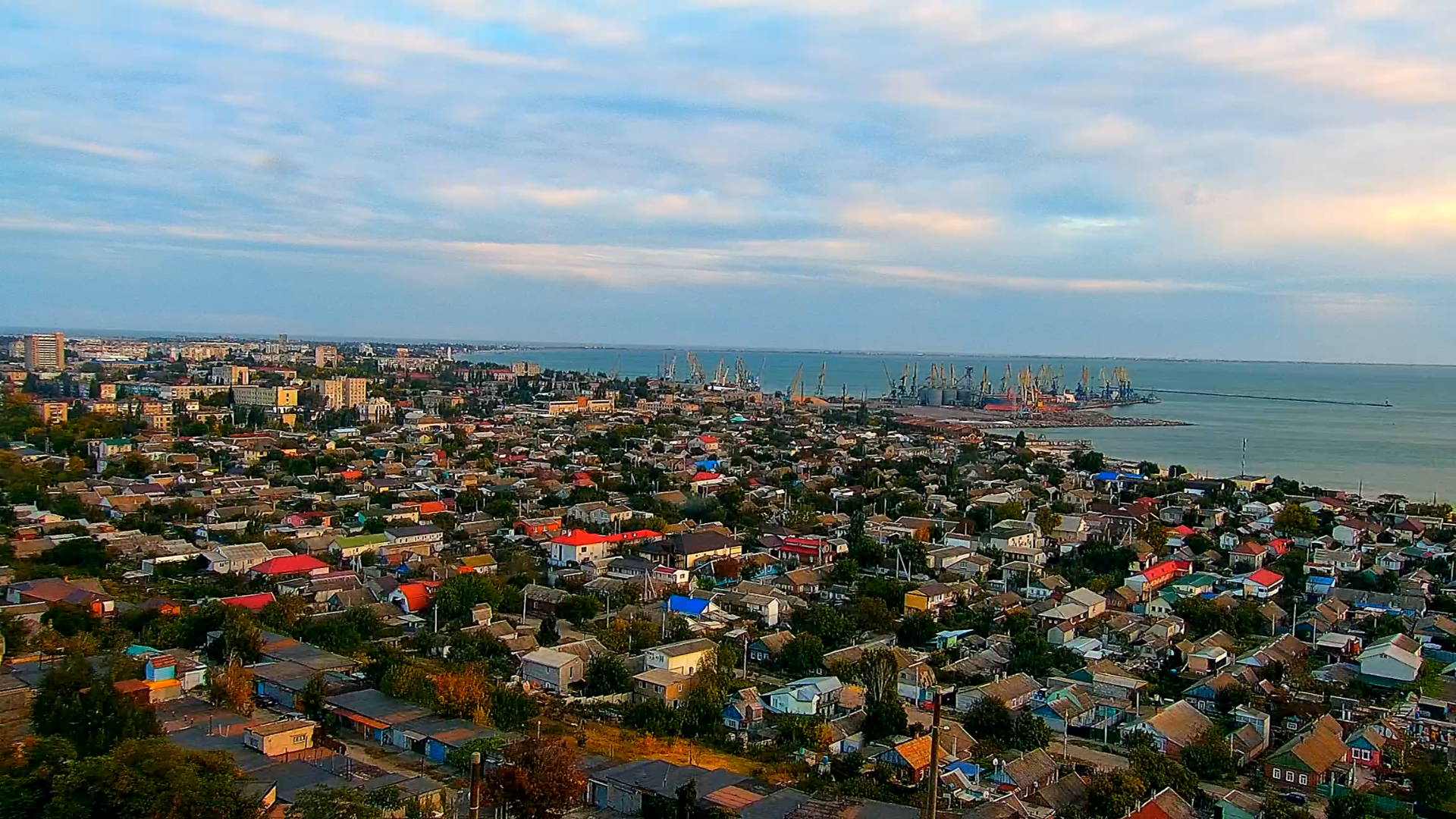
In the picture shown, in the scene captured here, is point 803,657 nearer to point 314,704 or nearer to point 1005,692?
point 1005,692

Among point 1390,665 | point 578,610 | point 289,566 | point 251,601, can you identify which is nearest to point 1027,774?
point 1390,665

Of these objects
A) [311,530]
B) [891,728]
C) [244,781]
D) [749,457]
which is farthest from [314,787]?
[749,457]

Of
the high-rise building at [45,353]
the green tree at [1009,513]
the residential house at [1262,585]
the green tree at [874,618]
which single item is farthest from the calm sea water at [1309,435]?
the high-rise building at [45,353]

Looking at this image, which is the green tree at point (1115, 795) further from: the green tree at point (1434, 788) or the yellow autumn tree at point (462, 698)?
the yellow autumn tree at point (462, 698)

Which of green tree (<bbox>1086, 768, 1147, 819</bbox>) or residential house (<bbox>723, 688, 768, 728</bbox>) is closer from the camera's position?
green tree (<bbox>1086, 768, 1147, 819</bbox>)

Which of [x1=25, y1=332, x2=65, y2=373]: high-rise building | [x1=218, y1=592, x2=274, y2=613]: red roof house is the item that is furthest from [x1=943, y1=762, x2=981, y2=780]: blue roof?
[x1=25, y1=332, x2=65, y2=373]: high-rise building

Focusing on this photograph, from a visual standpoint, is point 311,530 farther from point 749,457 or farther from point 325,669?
point 749,457

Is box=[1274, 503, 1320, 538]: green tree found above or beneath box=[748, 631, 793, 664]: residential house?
above

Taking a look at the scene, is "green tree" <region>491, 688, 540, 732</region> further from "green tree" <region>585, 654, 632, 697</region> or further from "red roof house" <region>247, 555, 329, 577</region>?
"red roof house" <region>247, 555, 329, 577</region>
